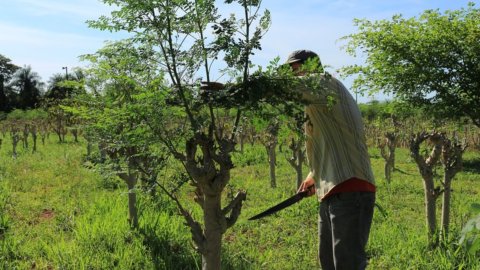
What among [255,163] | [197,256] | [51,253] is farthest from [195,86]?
[255,163]

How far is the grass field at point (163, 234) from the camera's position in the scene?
4523 mm

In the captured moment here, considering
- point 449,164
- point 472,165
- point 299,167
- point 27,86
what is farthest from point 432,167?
point 27,86

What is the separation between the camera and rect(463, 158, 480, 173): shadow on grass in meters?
13.1

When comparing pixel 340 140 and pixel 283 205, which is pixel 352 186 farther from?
pixel 283 205

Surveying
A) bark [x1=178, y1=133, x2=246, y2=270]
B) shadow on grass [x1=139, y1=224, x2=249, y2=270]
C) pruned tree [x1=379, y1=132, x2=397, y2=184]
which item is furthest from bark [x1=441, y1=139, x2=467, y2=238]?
pruned tree [x1=379, y1=132, x2=397, y2=184]

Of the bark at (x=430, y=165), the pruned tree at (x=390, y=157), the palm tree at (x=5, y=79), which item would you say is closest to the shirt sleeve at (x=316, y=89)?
the bark at (x=430, y=165)

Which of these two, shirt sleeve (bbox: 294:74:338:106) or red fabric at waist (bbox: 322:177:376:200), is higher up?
shirt sleeve (bbox: 294:74:338:106)

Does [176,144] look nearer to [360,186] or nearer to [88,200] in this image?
[360,186]

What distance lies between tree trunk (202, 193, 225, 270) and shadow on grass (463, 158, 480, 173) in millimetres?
12014

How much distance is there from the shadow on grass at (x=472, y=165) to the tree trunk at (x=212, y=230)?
473 inches

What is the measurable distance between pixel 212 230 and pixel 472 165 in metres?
13.6

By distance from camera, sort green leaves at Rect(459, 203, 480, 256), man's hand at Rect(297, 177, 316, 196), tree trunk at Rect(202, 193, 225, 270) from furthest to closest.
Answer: man's hand at Rect(297, 177, 316, 196) < tree trunk at Rect(202, 193, 225, 270) < green leaves at Rect(459, 203, 480, 256)

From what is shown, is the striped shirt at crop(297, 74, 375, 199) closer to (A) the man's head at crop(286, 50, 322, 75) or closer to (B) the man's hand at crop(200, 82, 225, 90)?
(A) the man's head at crop(286, 50, 322, 75)

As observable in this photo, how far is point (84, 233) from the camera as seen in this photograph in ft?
16.4
